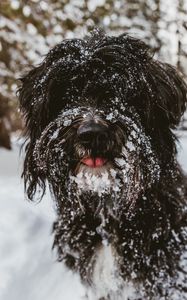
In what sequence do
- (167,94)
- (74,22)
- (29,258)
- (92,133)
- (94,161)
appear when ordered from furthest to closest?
1. (74,22)
2. (29,258)
3. (167,94)
4. (94,161)
5. (92,133)

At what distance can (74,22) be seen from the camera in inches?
236

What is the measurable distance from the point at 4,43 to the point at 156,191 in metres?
4.48

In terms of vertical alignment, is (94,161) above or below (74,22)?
below

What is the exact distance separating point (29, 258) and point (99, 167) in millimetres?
1557

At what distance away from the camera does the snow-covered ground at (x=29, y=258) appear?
10.9 feet

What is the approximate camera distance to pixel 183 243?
293 centimetres

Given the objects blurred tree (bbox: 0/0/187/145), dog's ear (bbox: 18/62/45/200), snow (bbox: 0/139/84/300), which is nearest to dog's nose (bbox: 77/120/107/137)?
dog's ear (bbox: 18/62/45/200)

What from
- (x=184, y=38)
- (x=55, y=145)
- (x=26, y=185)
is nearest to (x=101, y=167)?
(x=55, y=145)

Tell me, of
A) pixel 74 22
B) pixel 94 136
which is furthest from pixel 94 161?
pixel 74 22

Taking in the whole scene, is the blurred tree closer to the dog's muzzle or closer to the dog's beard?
the dog's beard

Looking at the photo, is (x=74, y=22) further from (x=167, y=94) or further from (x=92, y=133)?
(x=92, y=133)

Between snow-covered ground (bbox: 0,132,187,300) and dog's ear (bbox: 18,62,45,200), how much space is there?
0.69 m

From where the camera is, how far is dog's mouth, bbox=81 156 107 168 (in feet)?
7.56

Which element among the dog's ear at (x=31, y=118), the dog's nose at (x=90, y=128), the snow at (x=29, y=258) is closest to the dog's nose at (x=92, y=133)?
the dog's nose at (x=90, y=128)
